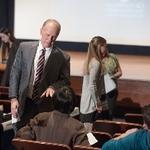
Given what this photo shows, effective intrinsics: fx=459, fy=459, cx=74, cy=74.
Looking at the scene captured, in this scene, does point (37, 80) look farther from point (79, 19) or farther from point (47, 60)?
point (79, 19)

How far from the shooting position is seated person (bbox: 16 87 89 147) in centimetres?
289

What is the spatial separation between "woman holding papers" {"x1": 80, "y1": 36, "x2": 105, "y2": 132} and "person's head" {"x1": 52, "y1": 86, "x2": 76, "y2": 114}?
80.7 inches

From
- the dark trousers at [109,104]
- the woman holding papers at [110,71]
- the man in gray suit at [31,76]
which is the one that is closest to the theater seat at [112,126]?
the man in gray suit at [31,76]

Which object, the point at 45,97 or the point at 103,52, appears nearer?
the point at 45,97

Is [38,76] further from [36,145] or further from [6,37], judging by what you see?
[6,37]

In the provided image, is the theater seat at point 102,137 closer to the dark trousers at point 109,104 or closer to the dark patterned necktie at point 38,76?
the dark patterned necktie at point 38,76

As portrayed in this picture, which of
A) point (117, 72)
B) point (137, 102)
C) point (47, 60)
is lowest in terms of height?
point (137, 102)

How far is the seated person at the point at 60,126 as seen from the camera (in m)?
2.89

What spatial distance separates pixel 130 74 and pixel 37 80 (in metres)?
3.19

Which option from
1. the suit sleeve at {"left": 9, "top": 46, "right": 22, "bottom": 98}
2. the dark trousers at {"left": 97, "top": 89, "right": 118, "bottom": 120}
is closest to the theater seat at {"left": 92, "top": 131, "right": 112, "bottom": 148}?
the suit sleeve at {"left": 9, "top": 46, "right": 22, "bottom": 98}

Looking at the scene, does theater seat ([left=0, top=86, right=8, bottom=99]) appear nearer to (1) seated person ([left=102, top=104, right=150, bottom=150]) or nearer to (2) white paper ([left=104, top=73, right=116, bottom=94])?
(2) white paper ([left=104, top=73, right=116, bottom=94])

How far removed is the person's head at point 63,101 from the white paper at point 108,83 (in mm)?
2619

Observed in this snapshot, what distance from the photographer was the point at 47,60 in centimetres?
371

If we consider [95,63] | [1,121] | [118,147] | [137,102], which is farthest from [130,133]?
[137,102]
